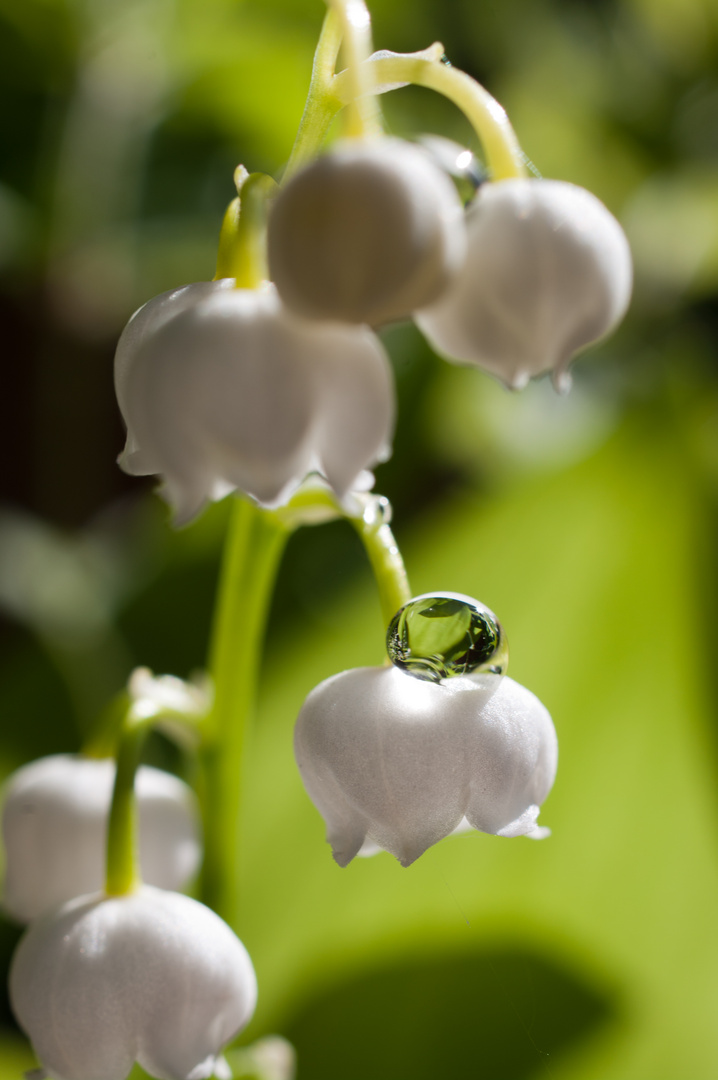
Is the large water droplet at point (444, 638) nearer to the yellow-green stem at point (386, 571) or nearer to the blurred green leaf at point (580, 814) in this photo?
the yellow-green stem at point (386, 571)

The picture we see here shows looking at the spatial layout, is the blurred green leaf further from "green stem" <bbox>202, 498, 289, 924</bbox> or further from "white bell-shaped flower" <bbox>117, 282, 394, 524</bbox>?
"white bell-shaped flower" <bbox>117, 282, 394, 524</bbox>

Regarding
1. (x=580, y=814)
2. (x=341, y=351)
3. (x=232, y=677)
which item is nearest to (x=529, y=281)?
(x=341, y=351)

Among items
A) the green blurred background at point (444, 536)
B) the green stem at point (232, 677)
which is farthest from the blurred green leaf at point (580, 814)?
the green stem at point (232, 677)

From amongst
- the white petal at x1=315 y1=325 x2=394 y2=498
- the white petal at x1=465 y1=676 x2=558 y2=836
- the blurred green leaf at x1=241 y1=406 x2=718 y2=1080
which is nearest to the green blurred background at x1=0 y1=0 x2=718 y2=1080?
the blurred green leaf at x1=241 y1=406 x2=718 y2=1080

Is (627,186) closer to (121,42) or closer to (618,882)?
(121,42)

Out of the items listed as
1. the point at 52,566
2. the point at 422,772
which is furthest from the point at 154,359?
the point at 52,566
